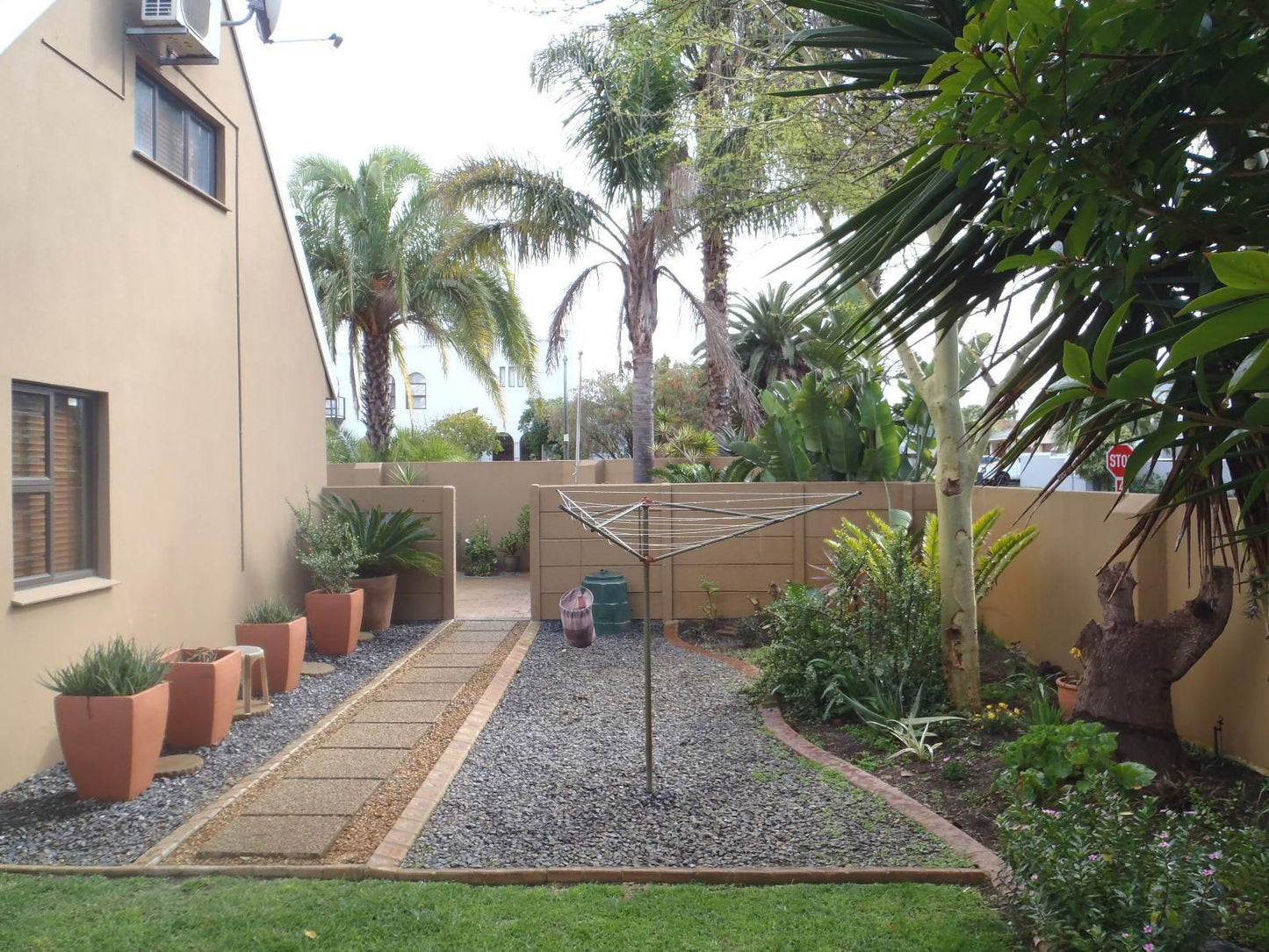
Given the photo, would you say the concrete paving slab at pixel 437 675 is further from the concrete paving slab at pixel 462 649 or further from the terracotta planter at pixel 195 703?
the terracotta planter at pixel 195 703

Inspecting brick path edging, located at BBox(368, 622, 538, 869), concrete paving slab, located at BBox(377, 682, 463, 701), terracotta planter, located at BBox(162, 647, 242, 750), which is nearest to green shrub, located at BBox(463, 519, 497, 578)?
brick path edging, located at BBox(368, 622, 538, 869)

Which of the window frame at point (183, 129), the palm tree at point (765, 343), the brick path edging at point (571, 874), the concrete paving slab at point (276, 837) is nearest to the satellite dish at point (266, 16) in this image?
the window frame at point (183, 129)

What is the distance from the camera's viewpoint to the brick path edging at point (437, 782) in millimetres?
4465

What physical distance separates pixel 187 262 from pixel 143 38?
5.28 ft

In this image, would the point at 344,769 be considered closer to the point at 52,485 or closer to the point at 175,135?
the point at 52,485

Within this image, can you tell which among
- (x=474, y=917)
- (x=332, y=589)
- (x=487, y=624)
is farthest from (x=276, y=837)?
(x=487, y=624)

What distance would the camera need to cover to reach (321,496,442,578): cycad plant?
405 inches

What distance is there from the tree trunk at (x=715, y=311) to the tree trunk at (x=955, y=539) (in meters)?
5.61

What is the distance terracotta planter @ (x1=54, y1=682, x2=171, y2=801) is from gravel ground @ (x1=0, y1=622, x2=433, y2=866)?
9 cm

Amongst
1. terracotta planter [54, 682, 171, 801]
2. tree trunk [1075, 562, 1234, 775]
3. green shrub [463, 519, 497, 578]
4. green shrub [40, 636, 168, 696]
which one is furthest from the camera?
green shrub [463, 519, 497, 578]

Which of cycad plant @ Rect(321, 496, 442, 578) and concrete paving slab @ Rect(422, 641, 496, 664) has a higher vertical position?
cycad plant @ Rect(321, 496, 442, 578)

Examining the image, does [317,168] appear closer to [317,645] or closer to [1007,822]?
[317,645]

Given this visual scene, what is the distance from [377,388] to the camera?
19453 mm

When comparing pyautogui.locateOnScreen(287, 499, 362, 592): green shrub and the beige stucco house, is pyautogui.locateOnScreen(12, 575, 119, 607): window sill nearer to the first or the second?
the beige stucco house
